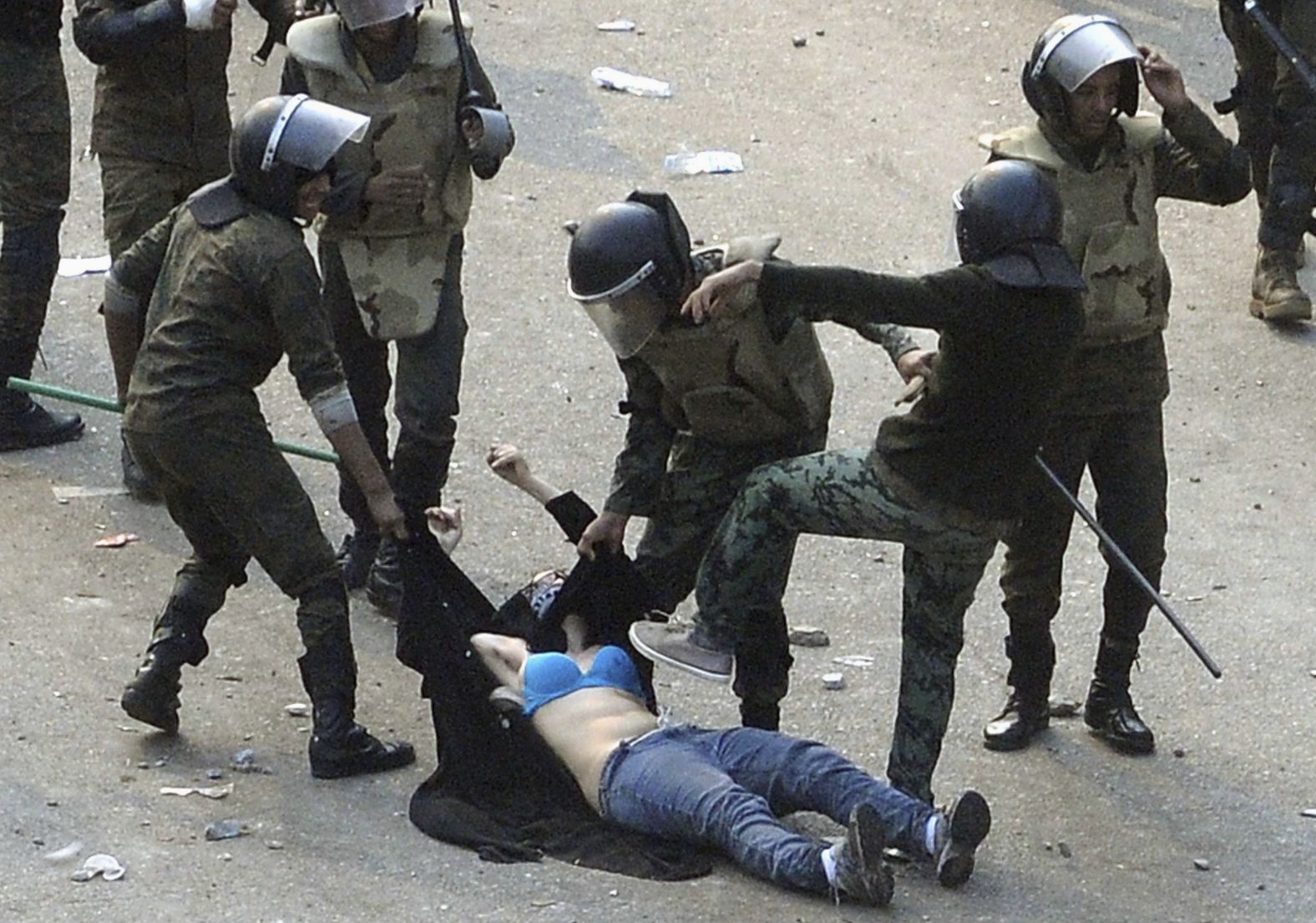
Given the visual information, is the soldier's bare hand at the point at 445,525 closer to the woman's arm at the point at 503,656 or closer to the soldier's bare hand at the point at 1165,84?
the woman's arm at the point at 503,656

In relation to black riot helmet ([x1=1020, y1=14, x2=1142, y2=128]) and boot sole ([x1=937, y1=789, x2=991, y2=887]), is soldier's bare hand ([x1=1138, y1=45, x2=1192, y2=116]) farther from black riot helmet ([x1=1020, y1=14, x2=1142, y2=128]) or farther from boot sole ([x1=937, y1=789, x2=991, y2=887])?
boot sole ([x1=937, y1=789, x2=991, y2=887])

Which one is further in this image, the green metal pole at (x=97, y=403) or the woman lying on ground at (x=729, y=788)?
the green metal pole at (x=97, y=403)

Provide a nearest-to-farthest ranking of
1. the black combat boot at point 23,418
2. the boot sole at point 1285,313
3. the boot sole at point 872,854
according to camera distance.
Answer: the boot sole at point 872,854, the black combat boot at point 23,418, the boot sole at point 1285,313

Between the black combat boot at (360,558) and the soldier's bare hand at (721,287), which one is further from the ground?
the soldier's bare hand at (721,287)

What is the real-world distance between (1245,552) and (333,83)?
3230 millimetres

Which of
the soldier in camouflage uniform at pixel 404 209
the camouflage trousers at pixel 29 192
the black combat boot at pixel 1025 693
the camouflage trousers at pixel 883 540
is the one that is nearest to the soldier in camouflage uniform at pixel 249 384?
the soldier in camouflage uniform at pixel 404 209

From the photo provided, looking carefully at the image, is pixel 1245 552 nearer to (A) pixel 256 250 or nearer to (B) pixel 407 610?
(B) pixel 407 610

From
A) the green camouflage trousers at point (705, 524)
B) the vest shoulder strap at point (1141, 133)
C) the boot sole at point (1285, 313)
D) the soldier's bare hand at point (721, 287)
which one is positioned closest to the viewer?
the soldier's bare hand at point (721, 287)

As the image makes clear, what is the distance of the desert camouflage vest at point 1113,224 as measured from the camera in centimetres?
573

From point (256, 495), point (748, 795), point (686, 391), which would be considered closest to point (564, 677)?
point (748, 795)

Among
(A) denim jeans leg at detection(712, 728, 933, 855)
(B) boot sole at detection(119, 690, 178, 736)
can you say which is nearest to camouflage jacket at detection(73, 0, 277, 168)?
(B) boot sole at detection(119, 690, 178, 736)

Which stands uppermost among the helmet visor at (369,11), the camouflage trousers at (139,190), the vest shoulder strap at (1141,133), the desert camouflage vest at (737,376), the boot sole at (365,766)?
the helmet visor at (369,11)

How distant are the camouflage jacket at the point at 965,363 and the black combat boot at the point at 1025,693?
991mm

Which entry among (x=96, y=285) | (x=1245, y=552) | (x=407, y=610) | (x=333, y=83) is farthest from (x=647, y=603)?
(x=96, y=285)
